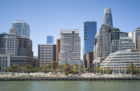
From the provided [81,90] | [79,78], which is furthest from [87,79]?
[81,90]

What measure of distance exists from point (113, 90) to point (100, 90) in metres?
5.62

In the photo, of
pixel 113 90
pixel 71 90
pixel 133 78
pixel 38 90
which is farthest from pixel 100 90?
pixel 133 78

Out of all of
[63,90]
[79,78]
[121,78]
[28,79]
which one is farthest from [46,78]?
[63,90]

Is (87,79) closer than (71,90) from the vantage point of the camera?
No

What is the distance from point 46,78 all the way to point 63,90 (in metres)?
63.9

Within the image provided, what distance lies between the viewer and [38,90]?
360 ft

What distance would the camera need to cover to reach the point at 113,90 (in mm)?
107000

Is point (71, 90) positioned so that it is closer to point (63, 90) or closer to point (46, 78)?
point (63, 90)

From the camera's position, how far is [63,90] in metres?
109

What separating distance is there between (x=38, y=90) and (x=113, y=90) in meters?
33.1

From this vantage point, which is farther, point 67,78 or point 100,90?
point 67,78

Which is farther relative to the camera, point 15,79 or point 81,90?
point 15,79

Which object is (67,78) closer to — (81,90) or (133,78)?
Answer: (133,78)

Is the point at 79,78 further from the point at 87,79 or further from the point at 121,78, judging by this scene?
the point at 121,78
